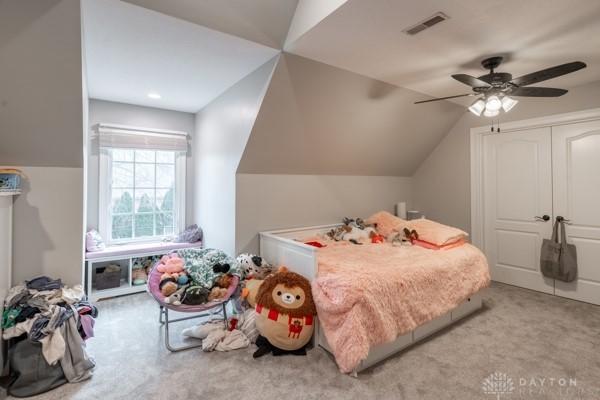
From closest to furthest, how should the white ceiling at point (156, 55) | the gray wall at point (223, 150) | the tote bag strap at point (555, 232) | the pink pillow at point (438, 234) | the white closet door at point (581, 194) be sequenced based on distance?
the white ceiling at point (156, 55), the gray wall at point (223, 150), the pink pillow at point (438, 234), the white closet door at point (581, 194), the tote bag strap at point (555, 232)

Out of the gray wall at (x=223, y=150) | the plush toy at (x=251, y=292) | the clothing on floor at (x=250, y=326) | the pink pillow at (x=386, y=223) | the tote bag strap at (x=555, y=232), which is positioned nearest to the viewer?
the clothing on floor at (x=250, y=326)

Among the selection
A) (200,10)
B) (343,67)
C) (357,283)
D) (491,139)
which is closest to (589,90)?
(491,139)

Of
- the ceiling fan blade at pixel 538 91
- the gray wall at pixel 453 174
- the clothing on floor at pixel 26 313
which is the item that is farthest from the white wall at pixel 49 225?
Answer: the gray wall at pixel 453 174

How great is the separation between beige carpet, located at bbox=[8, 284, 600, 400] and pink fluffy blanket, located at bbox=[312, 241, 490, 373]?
9.2 inches

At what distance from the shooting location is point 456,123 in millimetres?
4301

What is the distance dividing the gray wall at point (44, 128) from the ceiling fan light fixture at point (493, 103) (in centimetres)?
301

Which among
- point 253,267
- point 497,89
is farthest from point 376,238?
point 497,89

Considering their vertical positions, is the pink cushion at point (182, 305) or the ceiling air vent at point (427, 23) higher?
the ceiling air vent at point (427, 23)

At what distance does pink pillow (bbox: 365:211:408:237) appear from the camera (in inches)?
147

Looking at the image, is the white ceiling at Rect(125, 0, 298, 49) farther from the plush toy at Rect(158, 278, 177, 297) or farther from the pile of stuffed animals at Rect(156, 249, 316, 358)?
the plush toy at Rect(158, 278, 177, 297)

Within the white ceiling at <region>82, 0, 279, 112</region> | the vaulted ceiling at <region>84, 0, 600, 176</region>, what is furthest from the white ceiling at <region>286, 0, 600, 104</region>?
the white ceiling at <region>82, 0, 279, 112</region>

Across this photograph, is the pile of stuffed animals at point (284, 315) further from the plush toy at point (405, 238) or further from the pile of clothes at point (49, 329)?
the plush toy at point (405, 238)

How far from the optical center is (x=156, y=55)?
2.46 m

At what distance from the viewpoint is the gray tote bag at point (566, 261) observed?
11.0 ft
